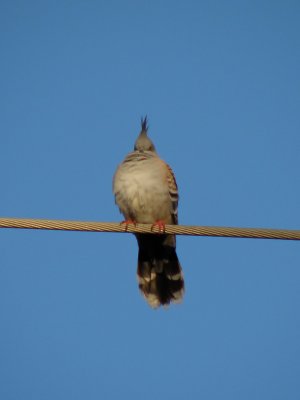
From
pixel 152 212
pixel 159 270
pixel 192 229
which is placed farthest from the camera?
pixel 159 270

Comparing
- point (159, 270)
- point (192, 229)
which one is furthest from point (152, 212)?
point (192, 229)

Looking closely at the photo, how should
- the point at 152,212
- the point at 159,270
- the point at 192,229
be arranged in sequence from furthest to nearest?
the point at 159,270
the point at 152,212
the point at 192,229

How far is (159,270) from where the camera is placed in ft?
30.5

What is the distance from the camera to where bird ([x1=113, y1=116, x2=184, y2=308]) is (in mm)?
8992

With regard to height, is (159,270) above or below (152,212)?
below

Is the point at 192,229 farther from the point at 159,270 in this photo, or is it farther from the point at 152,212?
the point at 159,270

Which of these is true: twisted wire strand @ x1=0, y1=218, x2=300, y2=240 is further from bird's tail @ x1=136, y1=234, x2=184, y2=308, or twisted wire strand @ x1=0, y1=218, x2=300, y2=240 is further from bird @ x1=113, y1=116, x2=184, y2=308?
bird's tail @ x1=136, y1=234, x2=184, y2=308

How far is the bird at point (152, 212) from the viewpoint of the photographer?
29.5ft

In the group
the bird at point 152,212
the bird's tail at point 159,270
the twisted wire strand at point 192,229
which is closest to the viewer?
the twisted wire strand at point 192,229

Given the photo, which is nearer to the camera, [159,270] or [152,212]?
[152,212]

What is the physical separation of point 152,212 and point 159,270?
87 centimetres

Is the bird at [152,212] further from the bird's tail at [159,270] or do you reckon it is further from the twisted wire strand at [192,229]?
the twisted wire strand at [192,229]

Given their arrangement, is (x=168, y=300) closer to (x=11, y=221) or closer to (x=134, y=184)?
(x=134, y=184)

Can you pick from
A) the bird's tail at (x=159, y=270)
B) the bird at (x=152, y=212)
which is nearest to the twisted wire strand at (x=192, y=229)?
the bird at (x=152, y=212)
